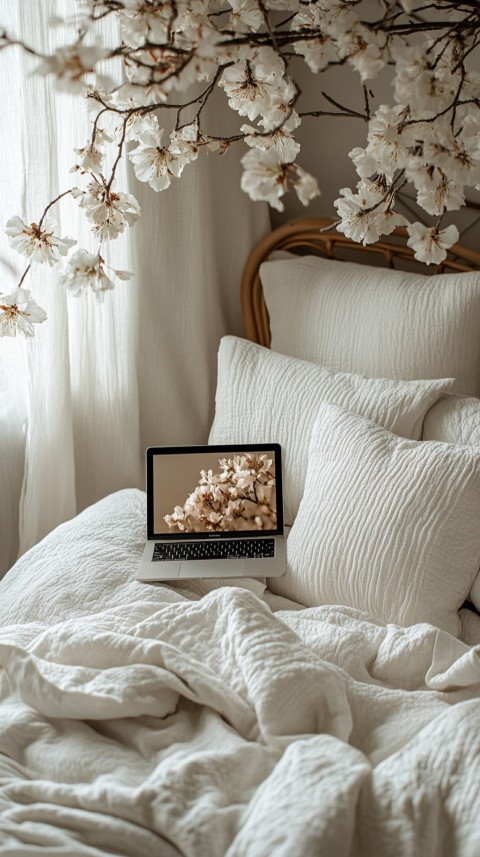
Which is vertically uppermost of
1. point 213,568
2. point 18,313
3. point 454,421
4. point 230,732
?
point 18,313

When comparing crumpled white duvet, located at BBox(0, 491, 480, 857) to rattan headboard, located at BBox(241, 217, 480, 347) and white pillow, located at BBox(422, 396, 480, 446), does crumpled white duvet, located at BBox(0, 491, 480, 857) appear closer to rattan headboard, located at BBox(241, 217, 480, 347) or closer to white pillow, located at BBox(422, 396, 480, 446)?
white pillow, located at BBox(422, 396, 480, 446)

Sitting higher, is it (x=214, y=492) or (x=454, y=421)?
(x=454, y=421)

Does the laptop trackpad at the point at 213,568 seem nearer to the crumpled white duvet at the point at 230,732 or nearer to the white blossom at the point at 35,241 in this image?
the crumpled white duvet at the point at 230,732

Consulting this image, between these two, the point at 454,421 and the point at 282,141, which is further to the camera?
the point at 454,421

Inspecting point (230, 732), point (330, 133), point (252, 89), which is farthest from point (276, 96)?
point (330, 133)

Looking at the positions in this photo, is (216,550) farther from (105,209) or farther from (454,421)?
(105,209)

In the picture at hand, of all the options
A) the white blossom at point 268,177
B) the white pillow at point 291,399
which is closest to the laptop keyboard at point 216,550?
the white pillow at point 291,399

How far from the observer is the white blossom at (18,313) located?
101 cm

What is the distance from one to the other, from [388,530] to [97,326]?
0.95 m

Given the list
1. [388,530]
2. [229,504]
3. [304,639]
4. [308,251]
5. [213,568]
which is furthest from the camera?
[308,251]

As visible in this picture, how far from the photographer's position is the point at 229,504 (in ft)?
6.27

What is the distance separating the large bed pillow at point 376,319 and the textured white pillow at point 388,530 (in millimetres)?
317

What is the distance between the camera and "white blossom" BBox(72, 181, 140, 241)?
99 centimetres

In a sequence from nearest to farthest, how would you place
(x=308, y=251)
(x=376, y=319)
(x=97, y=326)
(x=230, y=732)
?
1. (x=230, y=732)
2. (x=376, y=319)
3. (x=97, y=326)
4. (x=308, y=251)
